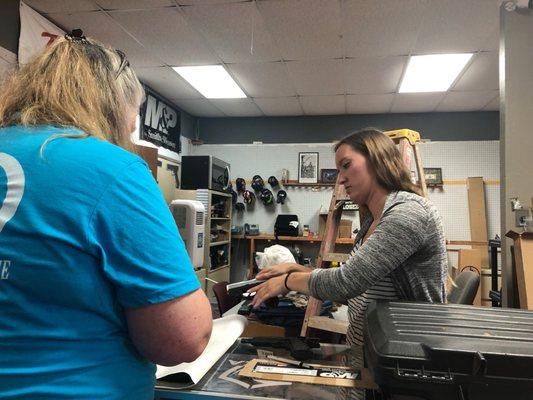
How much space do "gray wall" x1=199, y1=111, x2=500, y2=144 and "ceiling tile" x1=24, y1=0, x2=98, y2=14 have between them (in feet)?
11.0

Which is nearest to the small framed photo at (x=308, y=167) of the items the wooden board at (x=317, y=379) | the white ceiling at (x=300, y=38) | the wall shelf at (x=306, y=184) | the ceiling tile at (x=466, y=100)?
the wall shelf at (x=306, y=184)

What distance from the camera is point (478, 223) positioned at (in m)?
5.48

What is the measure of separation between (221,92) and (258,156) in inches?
55.0

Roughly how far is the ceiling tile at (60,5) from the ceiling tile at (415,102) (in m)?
3.75

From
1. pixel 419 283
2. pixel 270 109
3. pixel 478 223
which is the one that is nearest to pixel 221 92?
pixel 270 109

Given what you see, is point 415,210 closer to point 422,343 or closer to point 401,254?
point 401,254

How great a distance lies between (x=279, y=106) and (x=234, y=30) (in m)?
2.27

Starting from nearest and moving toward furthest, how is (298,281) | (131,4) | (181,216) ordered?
(298,281) < (181,216) < (131,4)

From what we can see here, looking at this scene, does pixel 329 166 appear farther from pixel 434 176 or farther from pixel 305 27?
pixel 305 27

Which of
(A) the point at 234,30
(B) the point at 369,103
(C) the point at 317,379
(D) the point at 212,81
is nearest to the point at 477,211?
(B) the point at 369,103

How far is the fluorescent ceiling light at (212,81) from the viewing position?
4.41 m

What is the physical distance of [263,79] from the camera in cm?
463

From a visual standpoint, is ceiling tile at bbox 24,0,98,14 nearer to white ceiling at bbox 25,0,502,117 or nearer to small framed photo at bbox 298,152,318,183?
white ceiling at bbox 25,0,502,117

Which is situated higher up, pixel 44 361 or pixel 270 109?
pixel 270 109
